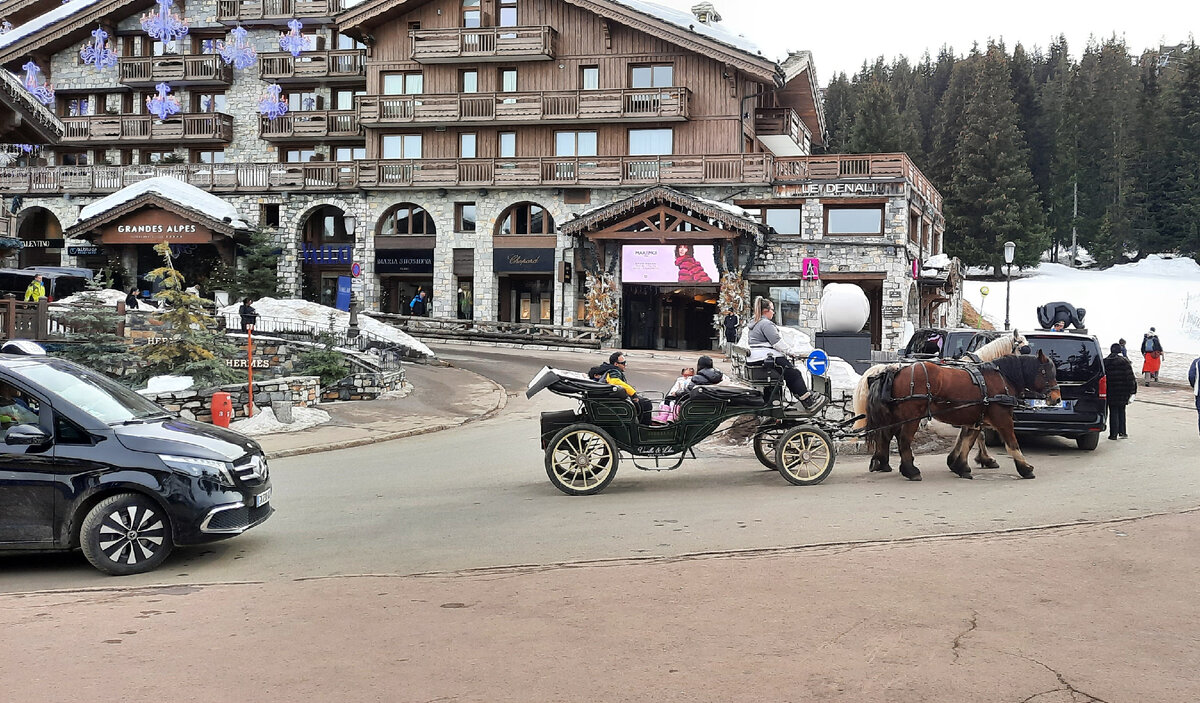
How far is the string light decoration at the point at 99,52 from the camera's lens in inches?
1923

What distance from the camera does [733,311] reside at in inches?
1516

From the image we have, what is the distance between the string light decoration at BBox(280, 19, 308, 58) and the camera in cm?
4744

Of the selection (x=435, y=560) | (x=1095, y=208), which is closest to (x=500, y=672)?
(x=435, y=560)

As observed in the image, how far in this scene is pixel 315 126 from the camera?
47.8 metres

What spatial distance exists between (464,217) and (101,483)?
37102mm

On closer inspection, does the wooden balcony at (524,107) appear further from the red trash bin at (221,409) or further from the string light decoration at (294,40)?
the red trash bin at (221,409)

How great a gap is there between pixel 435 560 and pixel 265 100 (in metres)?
43.9

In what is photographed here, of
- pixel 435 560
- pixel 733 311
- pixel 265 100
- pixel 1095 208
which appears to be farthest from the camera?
pixel 1095 208

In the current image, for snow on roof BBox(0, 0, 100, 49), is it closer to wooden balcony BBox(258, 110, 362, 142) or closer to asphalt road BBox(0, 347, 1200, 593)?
wooden balcony BBox(258, 110, 362, 142)

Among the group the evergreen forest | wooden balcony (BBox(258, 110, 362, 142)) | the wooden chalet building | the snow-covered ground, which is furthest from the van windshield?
the evergreen forest

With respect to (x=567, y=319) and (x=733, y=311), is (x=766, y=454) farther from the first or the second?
(x=567, y=319)

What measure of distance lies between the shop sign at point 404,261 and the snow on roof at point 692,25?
542 inches

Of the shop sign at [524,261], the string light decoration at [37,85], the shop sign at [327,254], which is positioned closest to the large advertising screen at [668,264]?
the shop sign at [524,261]

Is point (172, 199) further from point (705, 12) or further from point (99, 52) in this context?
point (705, 12)
